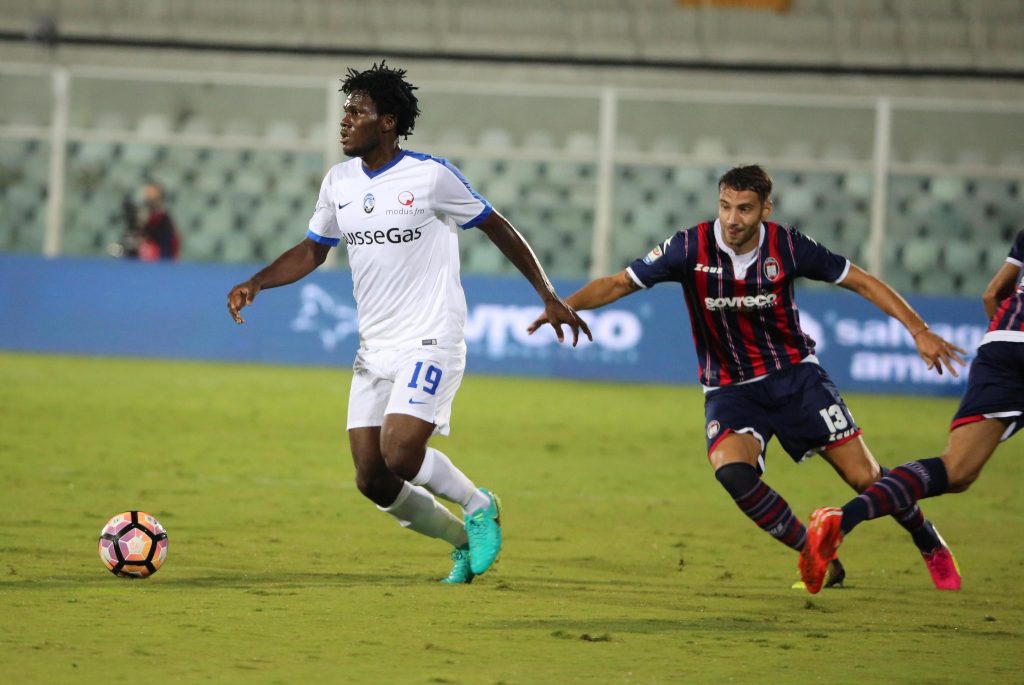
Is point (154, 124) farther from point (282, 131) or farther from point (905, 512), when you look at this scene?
point (905, 512)

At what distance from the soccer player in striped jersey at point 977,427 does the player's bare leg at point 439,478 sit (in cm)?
163

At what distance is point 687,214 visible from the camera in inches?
857

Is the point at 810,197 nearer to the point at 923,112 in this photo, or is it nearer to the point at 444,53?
the point at 923,112

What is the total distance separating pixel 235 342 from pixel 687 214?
21.0 feet

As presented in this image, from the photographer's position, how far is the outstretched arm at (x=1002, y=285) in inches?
298

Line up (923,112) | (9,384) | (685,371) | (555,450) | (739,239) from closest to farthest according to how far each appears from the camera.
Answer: (739,239) → (555,450) → (9,384) → (685,371) → (923,112)

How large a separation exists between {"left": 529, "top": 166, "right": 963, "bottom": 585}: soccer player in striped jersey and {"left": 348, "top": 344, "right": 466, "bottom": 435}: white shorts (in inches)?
20.4

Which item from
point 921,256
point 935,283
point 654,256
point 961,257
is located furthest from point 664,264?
point 961,257

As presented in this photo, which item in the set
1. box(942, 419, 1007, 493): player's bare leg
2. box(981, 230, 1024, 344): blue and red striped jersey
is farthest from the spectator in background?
box(942, 419, 1007, 493): player's bare leg

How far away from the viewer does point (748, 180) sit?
282 inches

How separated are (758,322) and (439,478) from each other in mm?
1655

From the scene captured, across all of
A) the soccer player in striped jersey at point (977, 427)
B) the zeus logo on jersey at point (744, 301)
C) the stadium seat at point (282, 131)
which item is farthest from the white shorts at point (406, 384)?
the stadium seat at point (282, 131)

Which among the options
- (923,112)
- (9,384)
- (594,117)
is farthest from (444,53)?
(9,384)

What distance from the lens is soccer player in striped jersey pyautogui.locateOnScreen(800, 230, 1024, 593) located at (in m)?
6.92
